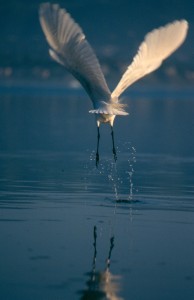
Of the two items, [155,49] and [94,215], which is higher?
[155,49]

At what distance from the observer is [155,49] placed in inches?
661

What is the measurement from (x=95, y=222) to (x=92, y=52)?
2685 millimetres

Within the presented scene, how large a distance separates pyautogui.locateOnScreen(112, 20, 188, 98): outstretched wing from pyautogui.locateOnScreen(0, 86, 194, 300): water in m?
1.82

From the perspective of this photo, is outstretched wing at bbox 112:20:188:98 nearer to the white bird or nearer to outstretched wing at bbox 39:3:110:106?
the white bird

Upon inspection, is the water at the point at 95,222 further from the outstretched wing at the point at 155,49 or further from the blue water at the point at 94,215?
the outstretched wing at the point at 155,49

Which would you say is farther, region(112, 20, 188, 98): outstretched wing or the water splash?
A: the water splash

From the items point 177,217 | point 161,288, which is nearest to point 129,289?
point 161,288

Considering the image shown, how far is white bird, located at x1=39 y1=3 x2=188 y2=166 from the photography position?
51.5 ft

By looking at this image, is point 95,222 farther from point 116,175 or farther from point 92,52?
point 116,175

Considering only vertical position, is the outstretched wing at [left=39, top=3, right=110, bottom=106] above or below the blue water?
above

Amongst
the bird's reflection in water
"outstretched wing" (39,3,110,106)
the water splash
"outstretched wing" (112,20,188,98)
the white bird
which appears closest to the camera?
the bird's reflection in water

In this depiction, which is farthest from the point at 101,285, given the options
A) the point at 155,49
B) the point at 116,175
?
the point at 116,175

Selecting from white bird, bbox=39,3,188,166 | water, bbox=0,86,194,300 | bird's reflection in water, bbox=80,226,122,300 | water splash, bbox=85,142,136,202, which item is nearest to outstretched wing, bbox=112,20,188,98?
white bird, bbox=39,3,188,166

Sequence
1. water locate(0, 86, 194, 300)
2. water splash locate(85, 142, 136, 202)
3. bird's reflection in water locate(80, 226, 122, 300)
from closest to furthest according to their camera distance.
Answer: bird's reflection in water locate(80, 226, 122, 300), water locate(0, 86, 194, 300), water splash locate(85, 142, 136, 202)
